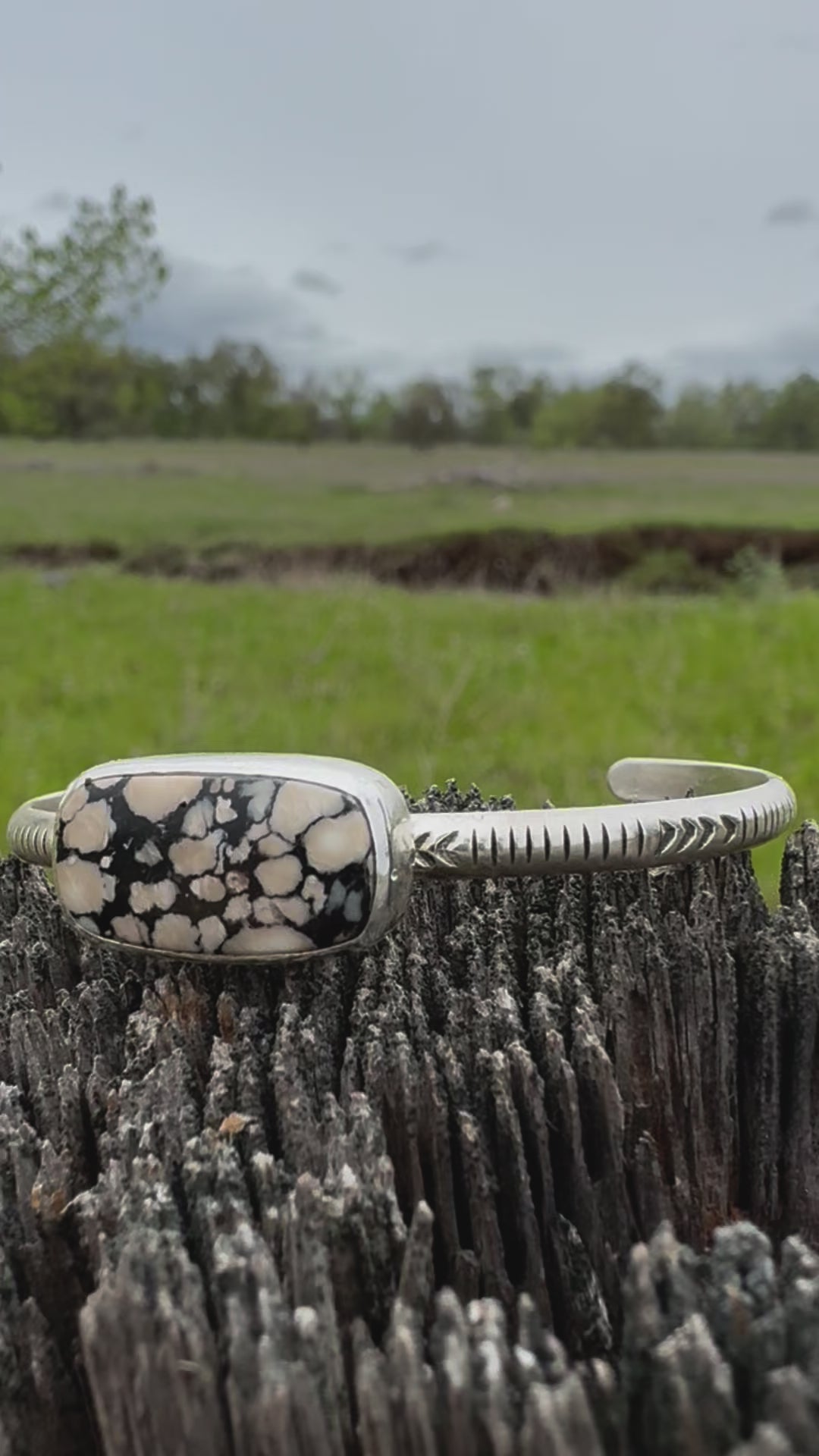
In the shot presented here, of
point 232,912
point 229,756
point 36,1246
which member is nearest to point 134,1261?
point 36,1246

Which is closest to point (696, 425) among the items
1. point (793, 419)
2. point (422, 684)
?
point (793, 419)

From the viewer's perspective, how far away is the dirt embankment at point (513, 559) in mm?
11297

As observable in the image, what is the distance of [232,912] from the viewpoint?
124cm

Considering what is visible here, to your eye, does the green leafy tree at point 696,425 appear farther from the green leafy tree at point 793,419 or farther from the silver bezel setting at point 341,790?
the silver bezel setting at point 341,790

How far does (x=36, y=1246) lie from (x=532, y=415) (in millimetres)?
12715

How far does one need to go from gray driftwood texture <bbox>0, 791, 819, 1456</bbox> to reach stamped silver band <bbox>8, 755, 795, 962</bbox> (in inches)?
2.8

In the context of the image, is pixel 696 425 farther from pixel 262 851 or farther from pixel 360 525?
pixel 262 851

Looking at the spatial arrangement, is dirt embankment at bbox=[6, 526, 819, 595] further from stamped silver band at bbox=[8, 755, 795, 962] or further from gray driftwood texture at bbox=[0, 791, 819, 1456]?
gray driftwood texture at bbox=[0, 791, 819, 1456]

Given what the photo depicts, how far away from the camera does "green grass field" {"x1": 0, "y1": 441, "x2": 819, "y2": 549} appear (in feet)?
38.9

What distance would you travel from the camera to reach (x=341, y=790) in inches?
50.0

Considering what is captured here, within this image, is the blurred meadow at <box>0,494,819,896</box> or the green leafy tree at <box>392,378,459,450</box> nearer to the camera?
the blurred meadow at <box>0,494,819,896</box>

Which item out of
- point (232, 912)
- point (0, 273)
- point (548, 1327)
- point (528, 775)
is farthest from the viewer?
point (0, 273)

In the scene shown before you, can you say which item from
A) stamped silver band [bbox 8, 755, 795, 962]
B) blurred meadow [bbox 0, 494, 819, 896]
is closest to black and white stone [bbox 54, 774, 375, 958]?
stamped silver band [bbox 8, 755, 795, 962]

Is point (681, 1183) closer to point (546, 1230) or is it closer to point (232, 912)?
point (546, 1230)
